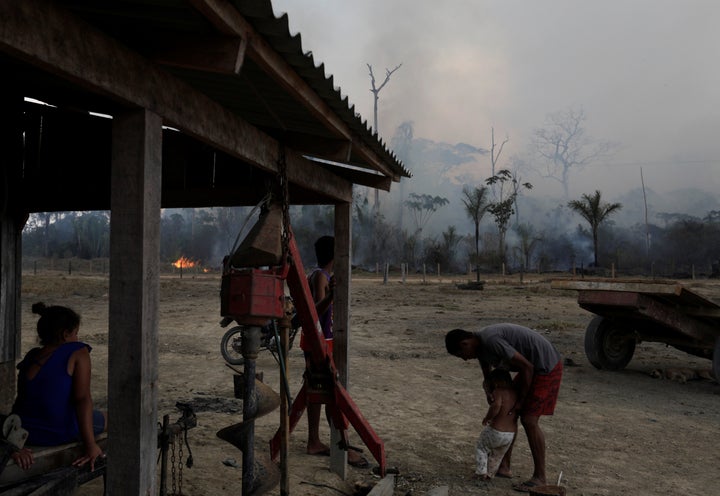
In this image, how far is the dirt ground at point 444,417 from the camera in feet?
15.7

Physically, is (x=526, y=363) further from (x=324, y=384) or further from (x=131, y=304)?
(x=131, y=304)

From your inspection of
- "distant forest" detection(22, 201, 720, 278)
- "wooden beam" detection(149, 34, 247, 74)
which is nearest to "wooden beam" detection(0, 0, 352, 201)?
"wooden beam" detection(149, 34, 247, 74)

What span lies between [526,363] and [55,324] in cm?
344

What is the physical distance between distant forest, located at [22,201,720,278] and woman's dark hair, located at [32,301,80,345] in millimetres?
Answer: 32306

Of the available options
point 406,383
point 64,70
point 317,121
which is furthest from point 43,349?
point 406,383

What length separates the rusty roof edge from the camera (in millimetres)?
2240

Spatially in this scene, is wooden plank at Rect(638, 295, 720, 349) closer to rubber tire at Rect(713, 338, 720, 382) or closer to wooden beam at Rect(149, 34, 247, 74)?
rubber tire at Rect(713, 338, 720, 382)

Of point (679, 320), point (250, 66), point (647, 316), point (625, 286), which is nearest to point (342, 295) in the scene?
point (250, 66)

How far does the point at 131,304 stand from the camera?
2.45 meters

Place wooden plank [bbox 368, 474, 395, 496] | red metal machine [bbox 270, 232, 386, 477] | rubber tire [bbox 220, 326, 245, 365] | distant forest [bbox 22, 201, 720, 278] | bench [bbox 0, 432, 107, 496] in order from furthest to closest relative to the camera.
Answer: distant forest [bbox 22, 201, 720, 278], rubber tire [bbox 220, 326, 245, 365], wooden plank [bbox 368, 474, 395, 496], red metal machine [bbox 270, 232, 386, 477], bench [bbox 0, 432, 107, 496]

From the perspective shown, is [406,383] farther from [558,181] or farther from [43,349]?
[558,181]

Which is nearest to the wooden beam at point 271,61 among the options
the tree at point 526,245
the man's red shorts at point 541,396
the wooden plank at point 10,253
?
the man's red shorts at point 541,396

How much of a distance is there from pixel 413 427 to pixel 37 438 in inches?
160

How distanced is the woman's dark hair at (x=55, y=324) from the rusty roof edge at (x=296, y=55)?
195cm
